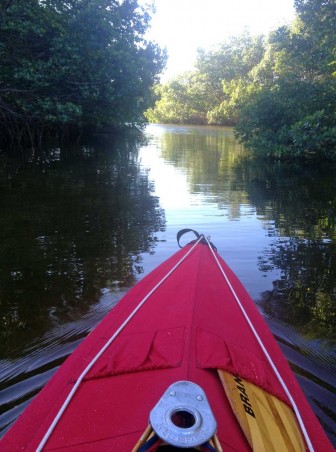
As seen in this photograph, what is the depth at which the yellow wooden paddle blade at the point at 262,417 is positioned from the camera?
1.59m

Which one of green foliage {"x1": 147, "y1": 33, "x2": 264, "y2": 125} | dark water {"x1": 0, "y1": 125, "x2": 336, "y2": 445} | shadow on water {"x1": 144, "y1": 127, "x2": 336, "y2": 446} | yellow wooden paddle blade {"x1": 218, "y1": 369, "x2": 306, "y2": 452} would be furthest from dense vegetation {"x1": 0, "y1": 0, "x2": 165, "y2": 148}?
green foliage {"x1": 147, "y1": 33, "x2": 264, "y2": 125}

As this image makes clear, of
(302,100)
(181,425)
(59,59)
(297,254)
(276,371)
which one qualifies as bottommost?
(297,254)

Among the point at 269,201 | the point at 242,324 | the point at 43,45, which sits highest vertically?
the point at 43,45

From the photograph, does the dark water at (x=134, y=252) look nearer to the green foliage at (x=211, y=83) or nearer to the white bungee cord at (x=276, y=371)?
the white bungee cord at (x=276, y=371)

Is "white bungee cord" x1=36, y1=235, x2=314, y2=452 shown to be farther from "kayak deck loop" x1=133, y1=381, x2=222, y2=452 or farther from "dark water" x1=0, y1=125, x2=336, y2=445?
"dark water" x1=0, y1=125, x2=336, y2=445

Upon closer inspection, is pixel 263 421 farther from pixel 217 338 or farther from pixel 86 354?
pixel 86 354

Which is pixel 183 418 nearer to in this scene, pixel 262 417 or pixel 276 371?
pixel 262 417

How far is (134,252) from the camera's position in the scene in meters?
5.79

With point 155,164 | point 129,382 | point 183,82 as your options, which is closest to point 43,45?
point 155,164

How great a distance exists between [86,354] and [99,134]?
3057 cm

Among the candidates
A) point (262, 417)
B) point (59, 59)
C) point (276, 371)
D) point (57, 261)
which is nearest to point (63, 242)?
point (57, 261)

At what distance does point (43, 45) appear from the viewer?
11914mm

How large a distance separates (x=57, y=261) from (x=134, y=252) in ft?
3.72

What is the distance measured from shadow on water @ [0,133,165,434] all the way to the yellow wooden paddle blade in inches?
59.3
